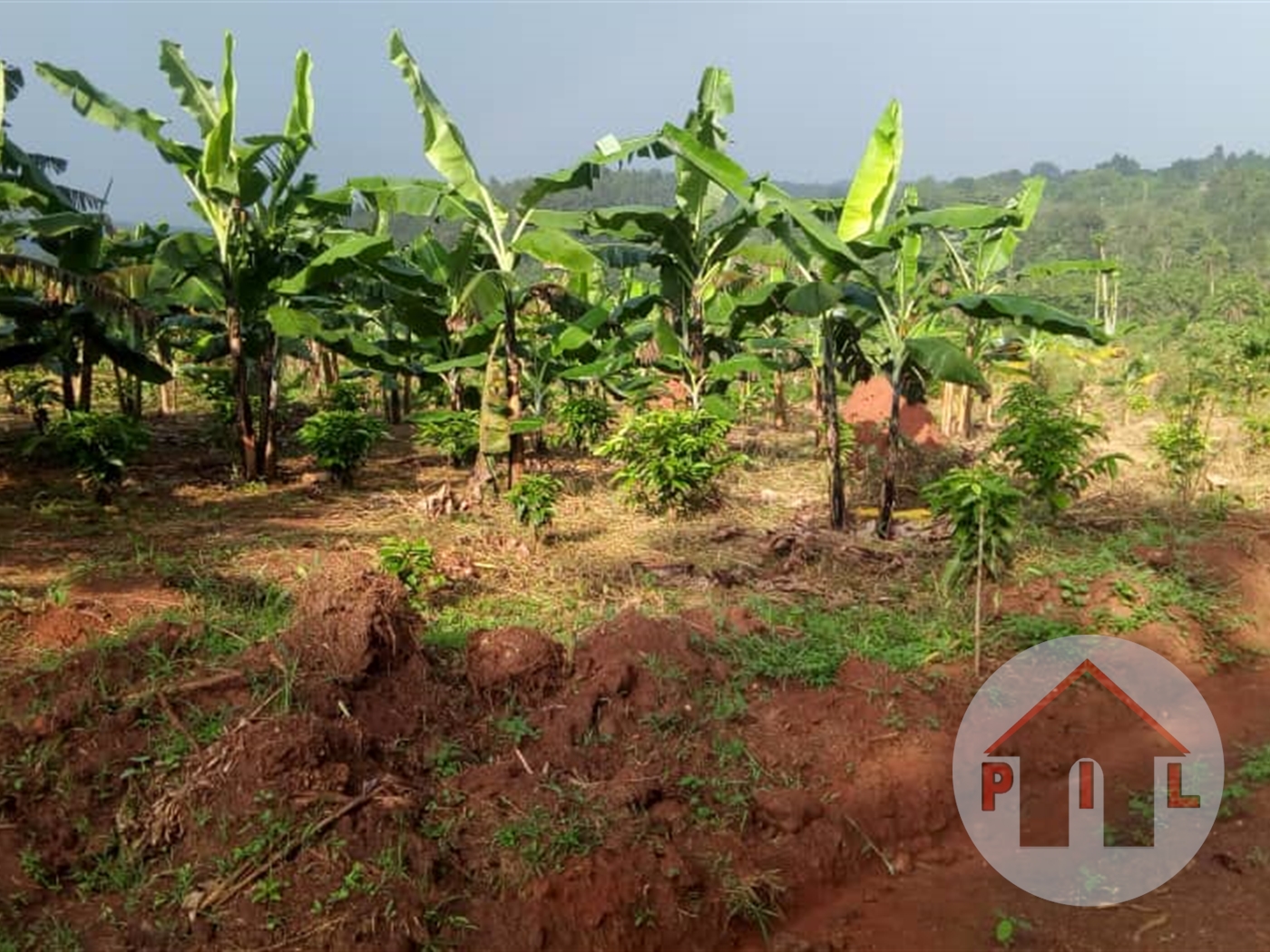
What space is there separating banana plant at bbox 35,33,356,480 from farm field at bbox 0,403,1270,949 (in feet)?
10.7

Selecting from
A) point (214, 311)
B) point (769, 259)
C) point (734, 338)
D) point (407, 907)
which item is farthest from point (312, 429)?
point (407, 907)

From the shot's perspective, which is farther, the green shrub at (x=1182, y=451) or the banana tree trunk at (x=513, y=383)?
the banana tree trunk at (x=513, y=383)

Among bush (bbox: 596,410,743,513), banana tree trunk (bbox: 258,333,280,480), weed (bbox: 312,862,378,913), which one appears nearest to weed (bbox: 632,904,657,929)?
weed (bbox: 312,862,378,913)

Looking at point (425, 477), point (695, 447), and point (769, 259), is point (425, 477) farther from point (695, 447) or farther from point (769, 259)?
point (769, 259)

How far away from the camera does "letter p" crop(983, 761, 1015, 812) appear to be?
194 inches

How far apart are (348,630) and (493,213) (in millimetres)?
5397

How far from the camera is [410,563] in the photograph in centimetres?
658

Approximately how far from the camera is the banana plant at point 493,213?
350 inches

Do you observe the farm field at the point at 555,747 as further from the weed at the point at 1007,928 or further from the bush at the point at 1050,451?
the bush at the point at 1050,451

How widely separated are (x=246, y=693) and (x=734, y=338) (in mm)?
8242

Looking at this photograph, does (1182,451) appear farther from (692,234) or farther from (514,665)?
(514,665)

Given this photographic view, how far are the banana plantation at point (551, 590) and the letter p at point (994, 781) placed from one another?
0.84ft

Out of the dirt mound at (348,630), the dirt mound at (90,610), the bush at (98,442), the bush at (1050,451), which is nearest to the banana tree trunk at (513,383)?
the bush at (98,442)

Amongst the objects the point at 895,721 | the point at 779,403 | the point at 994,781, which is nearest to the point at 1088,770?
the point at 994,781
